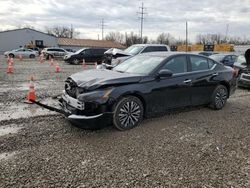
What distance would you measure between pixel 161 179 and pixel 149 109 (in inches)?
84.6

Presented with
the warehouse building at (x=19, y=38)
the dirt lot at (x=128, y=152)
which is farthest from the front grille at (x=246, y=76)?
the warehouse building at (x=19, y=38)

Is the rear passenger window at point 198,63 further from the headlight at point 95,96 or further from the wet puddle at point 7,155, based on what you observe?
the wet puddle at point 7,155

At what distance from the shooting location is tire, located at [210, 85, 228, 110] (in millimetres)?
6742

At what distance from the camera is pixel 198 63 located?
6.51 m

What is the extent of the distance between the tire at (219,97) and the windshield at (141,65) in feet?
6.22

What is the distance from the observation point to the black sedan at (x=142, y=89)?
15.5 feet

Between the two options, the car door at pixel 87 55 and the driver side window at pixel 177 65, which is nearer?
the driver side window at pixel 177 65

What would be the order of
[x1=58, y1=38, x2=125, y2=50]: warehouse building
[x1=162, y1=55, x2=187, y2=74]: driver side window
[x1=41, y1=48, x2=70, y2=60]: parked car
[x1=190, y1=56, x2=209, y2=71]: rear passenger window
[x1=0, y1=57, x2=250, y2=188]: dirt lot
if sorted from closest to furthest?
[x1=0, y1=57, x2=250, y2=188]: dirt lot, [x1=162, y1=55, x2=187, y2=74]: driver side window, [x1=190, y1=56, x2=209, y2=71]: rear passenger window, [x1=41, y1=48, x2=70, y2=60]: parked car, [x1=58, y1=38, x2=125, y2=50]: warehouse building

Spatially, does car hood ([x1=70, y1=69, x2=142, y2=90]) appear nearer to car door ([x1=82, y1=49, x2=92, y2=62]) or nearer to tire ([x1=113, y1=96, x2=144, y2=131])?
tire ([x1=113, y1=96, x2=144, y2=131])

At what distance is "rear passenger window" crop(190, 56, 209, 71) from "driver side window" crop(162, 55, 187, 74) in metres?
0.26

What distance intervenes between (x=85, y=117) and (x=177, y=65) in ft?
8.59

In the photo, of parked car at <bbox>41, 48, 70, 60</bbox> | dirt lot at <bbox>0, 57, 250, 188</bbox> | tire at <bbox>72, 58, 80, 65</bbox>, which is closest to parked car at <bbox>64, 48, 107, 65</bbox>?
tire at <bbox>72, 58, 80, 65</bbox>

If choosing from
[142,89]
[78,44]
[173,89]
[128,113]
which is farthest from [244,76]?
[78,44]

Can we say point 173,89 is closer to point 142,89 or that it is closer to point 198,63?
point 142,89
